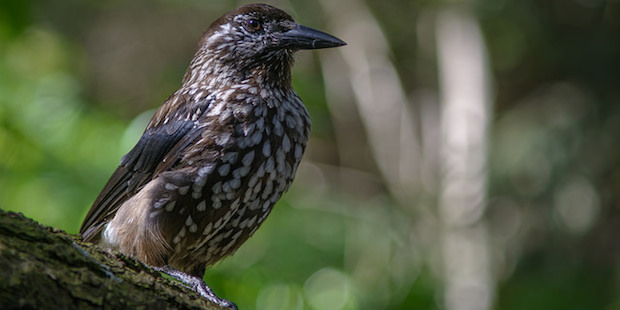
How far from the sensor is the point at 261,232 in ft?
16.2

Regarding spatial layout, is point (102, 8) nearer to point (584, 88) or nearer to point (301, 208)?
point (301, 208)

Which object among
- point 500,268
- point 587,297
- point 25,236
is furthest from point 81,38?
point 25,236

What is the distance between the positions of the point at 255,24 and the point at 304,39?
29 cm

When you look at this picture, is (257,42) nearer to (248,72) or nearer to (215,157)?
(248,72)

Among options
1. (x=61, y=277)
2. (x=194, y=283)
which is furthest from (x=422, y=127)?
(x=61, y=277)

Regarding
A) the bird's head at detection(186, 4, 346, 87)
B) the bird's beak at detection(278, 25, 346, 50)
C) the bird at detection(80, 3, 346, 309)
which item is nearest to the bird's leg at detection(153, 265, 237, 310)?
the bird at detection(80, 3, 346, 309)

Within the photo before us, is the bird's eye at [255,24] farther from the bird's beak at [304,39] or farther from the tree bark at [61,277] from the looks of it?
the tree bark at [61,277]

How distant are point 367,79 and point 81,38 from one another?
403 cm

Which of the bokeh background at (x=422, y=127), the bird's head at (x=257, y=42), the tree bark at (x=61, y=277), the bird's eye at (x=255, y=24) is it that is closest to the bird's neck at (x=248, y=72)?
the bird's head at (x=257, y=42)

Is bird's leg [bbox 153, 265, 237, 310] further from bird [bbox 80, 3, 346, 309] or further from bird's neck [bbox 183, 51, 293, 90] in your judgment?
bird's neck [bbox 183, 51, 293, 90]

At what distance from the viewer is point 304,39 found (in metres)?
3.73

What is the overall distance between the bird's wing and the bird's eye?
1.73 ft

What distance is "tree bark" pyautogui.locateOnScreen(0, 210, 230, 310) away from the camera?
184cm

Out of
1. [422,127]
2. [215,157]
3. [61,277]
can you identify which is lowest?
[422,127]
